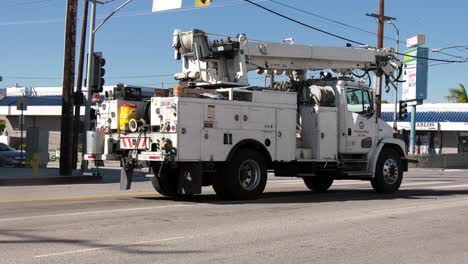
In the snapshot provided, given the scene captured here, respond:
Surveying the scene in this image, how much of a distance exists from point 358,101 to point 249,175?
13.1 ft

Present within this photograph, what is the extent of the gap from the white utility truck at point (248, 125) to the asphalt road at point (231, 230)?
86cm

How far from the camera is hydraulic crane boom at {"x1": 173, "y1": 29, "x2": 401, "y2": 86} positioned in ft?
46.8

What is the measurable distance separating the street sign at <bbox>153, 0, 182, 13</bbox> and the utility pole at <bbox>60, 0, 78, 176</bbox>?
511 cm

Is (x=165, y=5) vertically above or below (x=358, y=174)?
above

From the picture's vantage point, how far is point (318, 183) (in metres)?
17.4

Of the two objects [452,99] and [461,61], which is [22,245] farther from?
[452,99]

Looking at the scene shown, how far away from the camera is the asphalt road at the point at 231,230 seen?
746 centimetres

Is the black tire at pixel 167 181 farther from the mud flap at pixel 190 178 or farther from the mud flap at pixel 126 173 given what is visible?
the mud flap at pixel 190 178

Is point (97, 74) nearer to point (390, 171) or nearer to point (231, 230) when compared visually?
point (390, 171)

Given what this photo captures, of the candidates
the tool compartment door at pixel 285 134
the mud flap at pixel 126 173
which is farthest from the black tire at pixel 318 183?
the mud flap at pixel 126 173

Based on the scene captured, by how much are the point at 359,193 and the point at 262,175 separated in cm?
407

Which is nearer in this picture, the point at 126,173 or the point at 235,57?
the point at 126,173

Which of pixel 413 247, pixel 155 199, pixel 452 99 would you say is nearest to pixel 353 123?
pixel 155 199

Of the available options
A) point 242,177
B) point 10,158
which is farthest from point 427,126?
point 242,177
